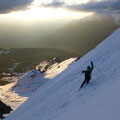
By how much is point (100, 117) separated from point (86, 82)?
9.49m

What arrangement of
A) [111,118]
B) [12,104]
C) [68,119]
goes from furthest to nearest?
[12,104] → [68,119] → [111,118]

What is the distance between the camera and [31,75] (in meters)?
73.2

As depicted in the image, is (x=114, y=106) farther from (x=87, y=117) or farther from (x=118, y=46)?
(x=118, y=46)

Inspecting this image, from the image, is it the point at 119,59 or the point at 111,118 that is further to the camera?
the point at 119,59

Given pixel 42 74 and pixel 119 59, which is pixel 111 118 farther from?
pixel 42 74

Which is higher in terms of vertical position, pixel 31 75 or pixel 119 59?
pixel 31 75

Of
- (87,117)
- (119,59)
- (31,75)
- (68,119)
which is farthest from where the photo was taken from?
(31,75)

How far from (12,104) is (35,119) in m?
35.0

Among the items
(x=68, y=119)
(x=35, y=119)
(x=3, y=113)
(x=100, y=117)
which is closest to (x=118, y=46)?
(x=35, y=119)

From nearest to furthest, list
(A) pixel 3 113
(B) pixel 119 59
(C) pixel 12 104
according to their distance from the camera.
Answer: (B) pixel 119 59 < (A) pixel 3 113 < (C) pixel 12 104

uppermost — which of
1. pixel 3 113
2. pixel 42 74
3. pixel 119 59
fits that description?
pixel 42 74

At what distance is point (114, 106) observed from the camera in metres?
8.09

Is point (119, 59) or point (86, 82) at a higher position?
point (119, 59)

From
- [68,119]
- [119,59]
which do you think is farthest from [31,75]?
[68,119]
